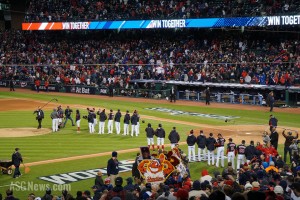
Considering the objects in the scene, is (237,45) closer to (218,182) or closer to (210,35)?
(210,35)

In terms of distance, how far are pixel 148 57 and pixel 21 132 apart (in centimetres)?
2193

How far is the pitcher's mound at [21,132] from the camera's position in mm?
30453

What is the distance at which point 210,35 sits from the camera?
5003cm

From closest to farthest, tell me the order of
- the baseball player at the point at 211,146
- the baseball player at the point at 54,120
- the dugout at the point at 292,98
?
the baseball player at the point at 211,146
the baseball player at the point at 54,120
the dugout at the point at 292,98

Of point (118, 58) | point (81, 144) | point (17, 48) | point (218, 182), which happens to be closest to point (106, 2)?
point (118, 58)

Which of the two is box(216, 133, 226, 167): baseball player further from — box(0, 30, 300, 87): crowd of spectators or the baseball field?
box(0, 30, 300, 87): crowd of spectators

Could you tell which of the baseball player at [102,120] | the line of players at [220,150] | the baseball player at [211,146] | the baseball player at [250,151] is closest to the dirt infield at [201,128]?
the baseball player at [102,120]

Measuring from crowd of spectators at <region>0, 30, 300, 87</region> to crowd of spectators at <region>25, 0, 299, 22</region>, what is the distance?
2.94m

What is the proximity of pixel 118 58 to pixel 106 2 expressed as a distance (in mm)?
9587

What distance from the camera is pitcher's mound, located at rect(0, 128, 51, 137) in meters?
30.5

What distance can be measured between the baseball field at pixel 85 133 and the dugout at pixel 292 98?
94 cm

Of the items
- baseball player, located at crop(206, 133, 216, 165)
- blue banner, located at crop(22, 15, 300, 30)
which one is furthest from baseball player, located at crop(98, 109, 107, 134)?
blue banner, located at crop(22, 15, 300, 30)

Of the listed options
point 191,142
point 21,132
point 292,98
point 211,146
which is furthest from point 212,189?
point 292,98

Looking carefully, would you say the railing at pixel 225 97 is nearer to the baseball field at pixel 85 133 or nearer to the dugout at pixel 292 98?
the baseball field at pixel 85 133
